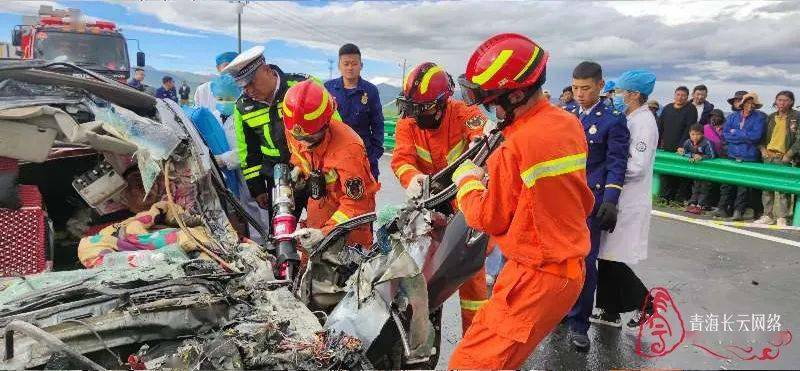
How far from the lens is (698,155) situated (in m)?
7.68

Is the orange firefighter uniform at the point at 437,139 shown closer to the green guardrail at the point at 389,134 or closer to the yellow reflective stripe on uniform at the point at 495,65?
the yellow reflective stripe on uniform at the point at 495,65

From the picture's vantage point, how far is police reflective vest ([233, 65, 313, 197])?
4281 mm

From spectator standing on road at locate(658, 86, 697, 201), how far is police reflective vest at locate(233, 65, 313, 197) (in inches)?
227

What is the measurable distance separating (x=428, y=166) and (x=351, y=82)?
1851 mm

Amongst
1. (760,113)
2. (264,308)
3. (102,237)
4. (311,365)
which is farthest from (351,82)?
(760,113)

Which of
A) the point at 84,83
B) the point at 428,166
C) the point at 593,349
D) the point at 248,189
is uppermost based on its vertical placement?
the point at 84,83

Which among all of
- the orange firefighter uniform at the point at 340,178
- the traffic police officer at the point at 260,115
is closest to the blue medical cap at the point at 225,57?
the traffic police officer at the point at 260,115

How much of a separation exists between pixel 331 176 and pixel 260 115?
1.09 meters

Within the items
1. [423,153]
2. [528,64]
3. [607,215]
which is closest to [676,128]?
[607,215]

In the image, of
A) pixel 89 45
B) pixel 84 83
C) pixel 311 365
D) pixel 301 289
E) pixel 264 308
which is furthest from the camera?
pixel 89 45

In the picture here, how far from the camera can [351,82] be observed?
5410 millimetres

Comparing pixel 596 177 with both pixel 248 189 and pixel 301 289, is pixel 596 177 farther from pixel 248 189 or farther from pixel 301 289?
pixel 248 189

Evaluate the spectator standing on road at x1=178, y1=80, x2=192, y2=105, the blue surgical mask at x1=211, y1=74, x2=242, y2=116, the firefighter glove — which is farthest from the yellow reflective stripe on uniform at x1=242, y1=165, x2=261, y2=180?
the spectator standing on road at x1=178, y1=80, x2=192, y2=105

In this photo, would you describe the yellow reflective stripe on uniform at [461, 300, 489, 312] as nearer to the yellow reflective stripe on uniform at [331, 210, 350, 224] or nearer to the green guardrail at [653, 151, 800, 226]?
the yellow reflective stripe on uniform at [331, 210, 350, 224]
